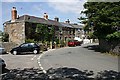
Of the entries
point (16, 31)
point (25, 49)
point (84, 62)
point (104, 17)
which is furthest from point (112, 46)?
point (16, 31)

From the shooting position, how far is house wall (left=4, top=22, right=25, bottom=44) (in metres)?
53.4

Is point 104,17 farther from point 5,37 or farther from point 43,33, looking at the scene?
point 5,37

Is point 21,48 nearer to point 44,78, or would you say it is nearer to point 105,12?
point 105,12

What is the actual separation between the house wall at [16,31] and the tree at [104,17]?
84.5 ft

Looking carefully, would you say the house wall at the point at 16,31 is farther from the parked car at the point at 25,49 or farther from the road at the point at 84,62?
the road at the point at 84,62

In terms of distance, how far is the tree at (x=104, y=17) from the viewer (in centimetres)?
2625

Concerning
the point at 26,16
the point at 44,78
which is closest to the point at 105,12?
the point at 44,78

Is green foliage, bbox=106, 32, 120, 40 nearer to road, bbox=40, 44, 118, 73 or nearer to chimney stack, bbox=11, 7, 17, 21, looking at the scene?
road, bbox=40, 44, 118, 73

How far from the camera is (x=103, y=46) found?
32.0 meters

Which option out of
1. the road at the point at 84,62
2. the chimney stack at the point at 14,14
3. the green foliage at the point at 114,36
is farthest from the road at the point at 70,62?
the chimney stack at the point at 14,14

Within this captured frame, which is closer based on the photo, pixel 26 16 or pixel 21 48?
pixel 21 48

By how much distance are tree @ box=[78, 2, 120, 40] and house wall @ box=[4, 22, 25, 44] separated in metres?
25.8

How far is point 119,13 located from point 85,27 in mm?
6876

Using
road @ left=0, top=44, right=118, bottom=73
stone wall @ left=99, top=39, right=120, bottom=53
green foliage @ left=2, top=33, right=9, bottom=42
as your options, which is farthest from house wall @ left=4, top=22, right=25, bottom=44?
road @ left=0, top=44, right=118, bottom=73
